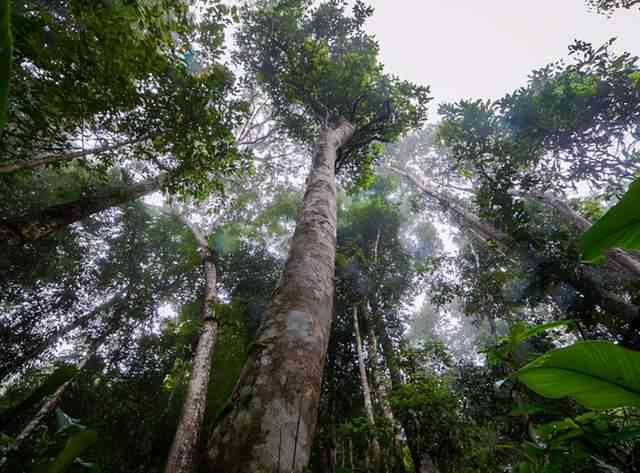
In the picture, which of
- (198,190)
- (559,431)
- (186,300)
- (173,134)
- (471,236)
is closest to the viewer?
(559,431)

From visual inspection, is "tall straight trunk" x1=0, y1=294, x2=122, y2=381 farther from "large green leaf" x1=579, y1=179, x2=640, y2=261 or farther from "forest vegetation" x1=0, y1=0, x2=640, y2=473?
"large green leaf" x1=579, y1=179, x2=640, y2=261

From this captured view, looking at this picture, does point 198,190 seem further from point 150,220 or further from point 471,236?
point 471,236

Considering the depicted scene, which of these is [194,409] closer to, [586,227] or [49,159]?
[49,159]

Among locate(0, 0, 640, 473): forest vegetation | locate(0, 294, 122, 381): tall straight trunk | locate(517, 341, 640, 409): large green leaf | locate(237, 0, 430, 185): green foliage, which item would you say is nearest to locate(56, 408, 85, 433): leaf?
locate(0, 0, 640, 473): forest vegetation

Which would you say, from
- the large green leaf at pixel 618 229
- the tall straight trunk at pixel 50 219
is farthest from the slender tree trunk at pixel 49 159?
the large green leaf at pixel 618 229

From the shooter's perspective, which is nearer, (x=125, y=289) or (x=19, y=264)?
(x=19, y=264)

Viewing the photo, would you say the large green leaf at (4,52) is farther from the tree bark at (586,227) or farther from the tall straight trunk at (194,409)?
the tree bark at (586,227)

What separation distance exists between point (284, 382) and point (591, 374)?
3.26 feet

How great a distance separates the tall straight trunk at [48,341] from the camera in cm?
745

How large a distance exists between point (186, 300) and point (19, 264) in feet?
14.5

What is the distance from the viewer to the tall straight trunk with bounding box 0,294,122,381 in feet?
24.5

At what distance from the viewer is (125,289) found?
998cm

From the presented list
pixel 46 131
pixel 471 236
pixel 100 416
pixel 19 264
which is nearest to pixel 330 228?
pixel 46 131

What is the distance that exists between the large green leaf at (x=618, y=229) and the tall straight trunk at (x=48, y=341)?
1114 cm
